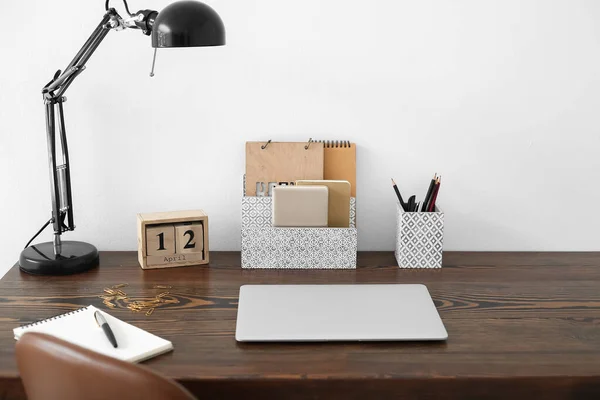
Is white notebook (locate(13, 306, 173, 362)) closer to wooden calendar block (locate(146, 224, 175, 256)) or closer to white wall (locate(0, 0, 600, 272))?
wooden calendar block (locate(146, 224, 175, 256))

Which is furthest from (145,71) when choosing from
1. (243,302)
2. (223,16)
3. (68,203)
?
(243,302)

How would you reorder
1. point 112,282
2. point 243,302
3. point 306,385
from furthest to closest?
point 112,282 < point 243,302 < point 306,385

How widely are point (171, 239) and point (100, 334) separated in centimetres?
35

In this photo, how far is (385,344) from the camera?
47.0 inches

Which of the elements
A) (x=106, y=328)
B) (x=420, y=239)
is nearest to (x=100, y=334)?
(x=106, y=328)

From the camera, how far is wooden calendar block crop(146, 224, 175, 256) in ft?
4.93

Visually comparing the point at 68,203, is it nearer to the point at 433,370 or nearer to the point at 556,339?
the point at 433,370

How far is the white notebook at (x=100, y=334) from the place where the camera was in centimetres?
115

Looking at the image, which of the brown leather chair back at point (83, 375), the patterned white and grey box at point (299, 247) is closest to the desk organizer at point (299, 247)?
the patterned white and grey box at point (299, 247)

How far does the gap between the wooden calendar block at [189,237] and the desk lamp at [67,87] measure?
0.19m

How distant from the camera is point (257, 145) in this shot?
1.60 m

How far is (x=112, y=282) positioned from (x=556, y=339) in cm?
84

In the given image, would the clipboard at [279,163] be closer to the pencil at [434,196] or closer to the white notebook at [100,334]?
the pencil at [434,196]

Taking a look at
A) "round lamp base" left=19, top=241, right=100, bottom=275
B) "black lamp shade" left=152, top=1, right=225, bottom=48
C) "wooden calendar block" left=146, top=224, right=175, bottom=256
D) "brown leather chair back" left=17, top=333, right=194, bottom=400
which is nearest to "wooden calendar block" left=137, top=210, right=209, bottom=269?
"wooden calendar block" left=146, top=224, right=175, bottom=256
